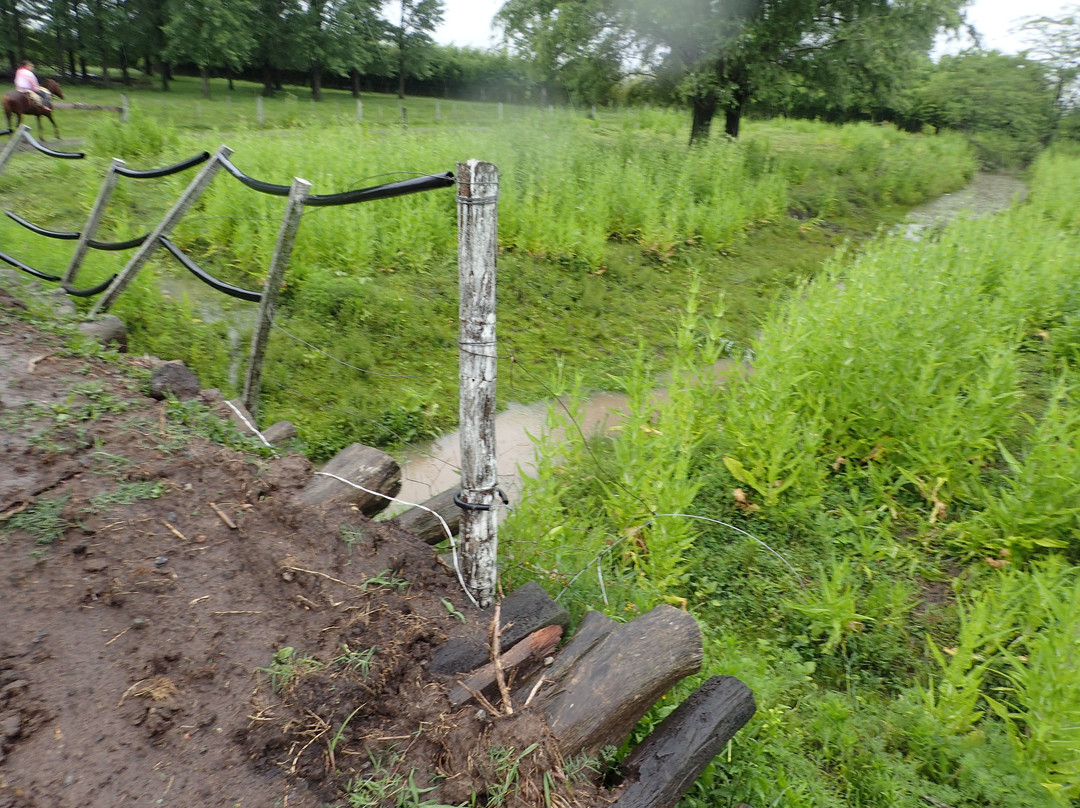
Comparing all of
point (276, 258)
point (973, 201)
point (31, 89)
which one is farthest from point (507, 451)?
point (973, 201)

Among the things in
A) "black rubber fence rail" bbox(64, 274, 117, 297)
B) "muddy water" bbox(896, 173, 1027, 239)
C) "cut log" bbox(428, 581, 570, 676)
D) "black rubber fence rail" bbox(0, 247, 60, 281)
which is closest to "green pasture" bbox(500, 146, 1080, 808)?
"cut log" bbox(428, 581, 570, 676)

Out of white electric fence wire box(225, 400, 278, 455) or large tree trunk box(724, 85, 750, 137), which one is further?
large tree trunk box(724, 85, 750, 137)

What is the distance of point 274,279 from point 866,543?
145 inches

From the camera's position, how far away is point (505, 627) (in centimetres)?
279

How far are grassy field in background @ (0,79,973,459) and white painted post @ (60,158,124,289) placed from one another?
13 centimetres

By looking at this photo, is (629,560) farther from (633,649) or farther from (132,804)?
(132,804)

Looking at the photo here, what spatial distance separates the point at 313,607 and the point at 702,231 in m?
9.06

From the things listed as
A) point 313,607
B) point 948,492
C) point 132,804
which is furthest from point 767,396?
point 132,804

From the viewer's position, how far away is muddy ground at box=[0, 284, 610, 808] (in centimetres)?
212

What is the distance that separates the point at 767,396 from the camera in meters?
4.82

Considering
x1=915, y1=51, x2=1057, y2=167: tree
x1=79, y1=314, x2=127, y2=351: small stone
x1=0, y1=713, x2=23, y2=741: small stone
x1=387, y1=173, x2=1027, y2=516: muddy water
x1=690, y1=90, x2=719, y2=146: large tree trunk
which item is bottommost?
x1=387, y1=173, x2=1027, y2=516: muddy water

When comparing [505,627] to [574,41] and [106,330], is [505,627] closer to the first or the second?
[106,330]

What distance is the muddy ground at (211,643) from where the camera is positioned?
2123 millimetres

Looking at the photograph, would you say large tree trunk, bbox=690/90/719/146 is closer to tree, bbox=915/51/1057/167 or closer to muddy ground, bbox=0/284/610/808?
tree, bbox=915/51/1057/167
